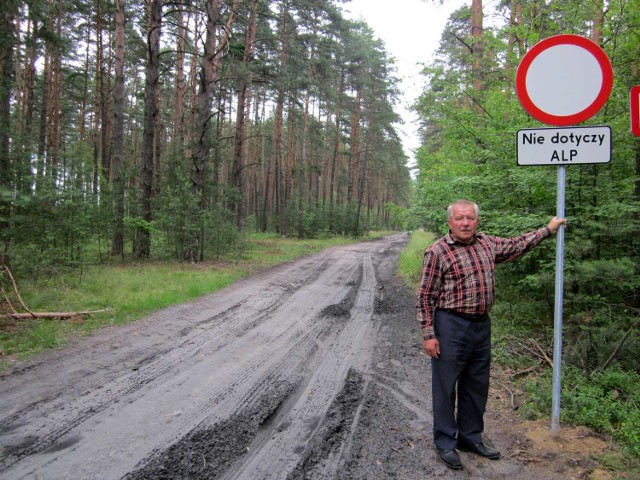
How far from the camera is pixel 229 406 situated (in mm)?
3467

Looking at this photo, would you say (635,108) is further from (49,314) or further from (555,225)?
(49,314)

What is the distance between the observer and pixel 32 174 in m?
9.06

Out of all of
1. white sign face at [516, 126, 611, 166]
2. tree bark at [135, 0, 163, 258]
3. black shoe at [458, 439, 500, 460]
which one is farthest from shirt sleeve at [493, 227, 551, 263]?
tree bark at [135, 0, 163, 258]

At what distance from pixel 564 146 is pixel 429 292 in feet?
5.25

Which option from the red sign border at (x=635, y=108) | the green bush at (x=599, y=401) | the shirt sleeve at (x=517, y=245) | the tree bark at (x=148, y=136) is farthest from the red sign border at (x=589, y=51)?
the tree bark at (x=148, y=136)

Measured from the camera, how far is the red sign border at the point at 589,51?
9.47 ft

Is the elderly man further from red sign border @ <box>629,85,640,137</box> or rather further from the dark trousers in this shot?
red sign border @ <box>629,85,640,137</box>

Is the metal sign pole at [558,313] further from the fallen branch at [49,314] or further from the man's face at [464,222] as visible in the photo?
the fallen branch at [49,314]

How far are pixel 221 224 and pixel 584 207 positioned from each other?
1190 centimetres

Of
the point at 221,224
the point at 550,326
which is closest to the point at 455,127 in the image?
the point at 550,326

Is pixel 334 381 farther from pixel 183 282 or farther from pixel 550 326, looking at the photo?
pixel 183 282

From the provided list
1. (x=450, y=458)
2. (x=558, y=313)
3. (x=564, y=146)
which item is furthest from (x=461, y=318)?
(x=564, y=146)

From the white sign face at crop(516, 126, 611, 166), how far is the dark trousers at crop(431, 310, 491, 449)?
1403mm

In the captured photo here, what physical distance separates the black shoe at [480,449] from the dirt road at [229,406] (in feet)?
0.24
